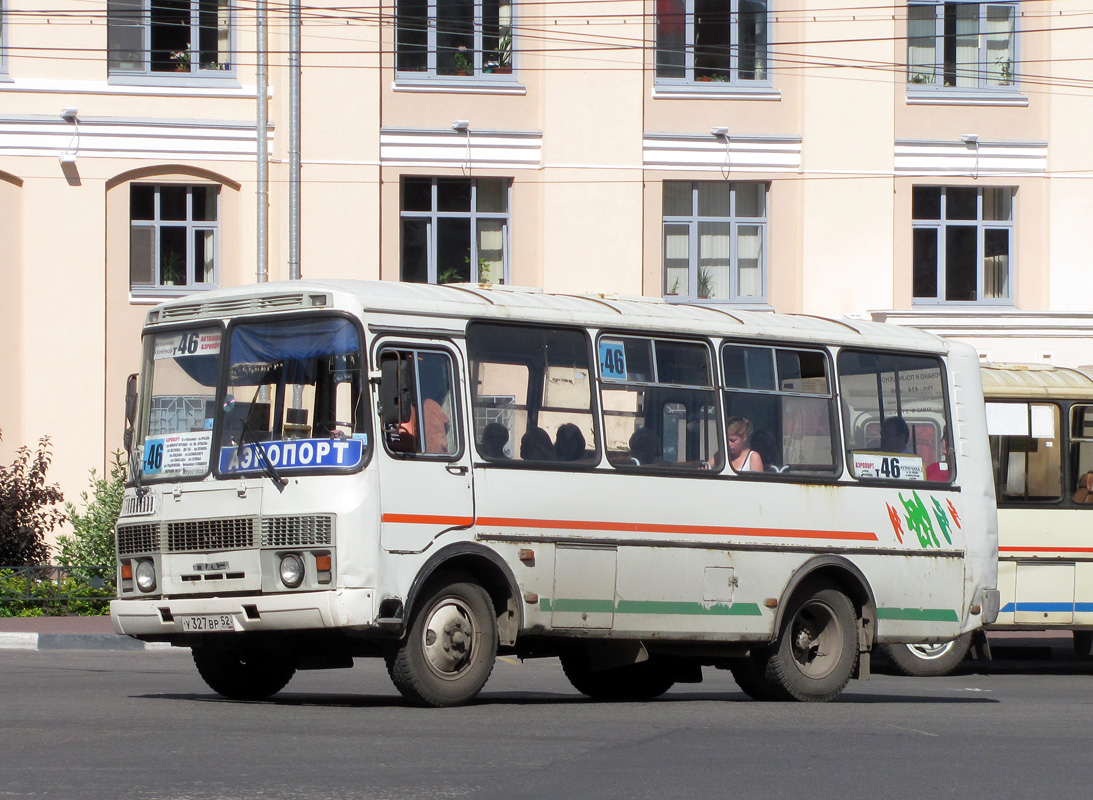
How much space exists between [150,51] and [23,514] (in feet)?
25.7

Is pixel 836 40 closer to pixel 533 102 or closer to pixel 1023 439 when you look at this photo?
pixel 533 102

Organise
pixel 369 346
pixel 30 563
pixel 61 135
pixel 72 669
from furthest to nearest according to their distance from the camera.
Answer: pixel 61 135 → pixel 30 563 → pixel 72 669 → pixel 369 346

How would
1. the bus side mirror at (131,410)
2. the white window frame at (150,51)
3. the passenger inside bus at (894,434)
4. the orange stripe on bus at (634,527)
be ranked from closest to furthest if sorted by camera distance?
the orange stripe on bus at (634,527)
the bus side mirror at (131,410)
the passenger inside bus at (894,434)
the white window frame at (150,51)

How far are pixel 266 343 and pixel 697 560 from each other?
3328 millimetres

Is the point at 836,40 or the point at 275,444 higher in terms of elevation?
the point at 836,40

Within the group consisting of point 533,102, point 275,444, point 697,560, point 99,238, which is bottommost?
point 697,560

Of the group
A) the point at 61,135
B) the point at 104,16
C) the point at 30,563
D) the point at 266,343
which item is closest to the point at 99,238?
the point at 61,135

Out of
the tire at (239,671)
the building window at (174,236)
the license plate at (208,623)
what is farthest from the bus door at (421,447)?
the building window at (174,236)

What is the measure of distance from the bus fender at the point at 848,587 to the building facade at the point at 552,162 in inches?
591

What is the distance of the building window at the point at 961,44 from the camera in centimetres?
2956

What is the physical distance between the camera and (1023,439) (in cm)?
1834

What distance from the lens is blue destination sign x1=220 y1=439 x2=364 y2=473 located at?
10.8 m

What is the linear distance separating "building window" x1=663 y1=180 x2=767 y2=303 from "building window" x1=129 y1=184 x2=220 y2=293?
7151 mm

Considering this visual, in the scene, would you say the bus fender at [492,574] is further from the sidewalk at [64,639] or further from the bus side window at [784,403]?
the sidewalk at [64,639]
